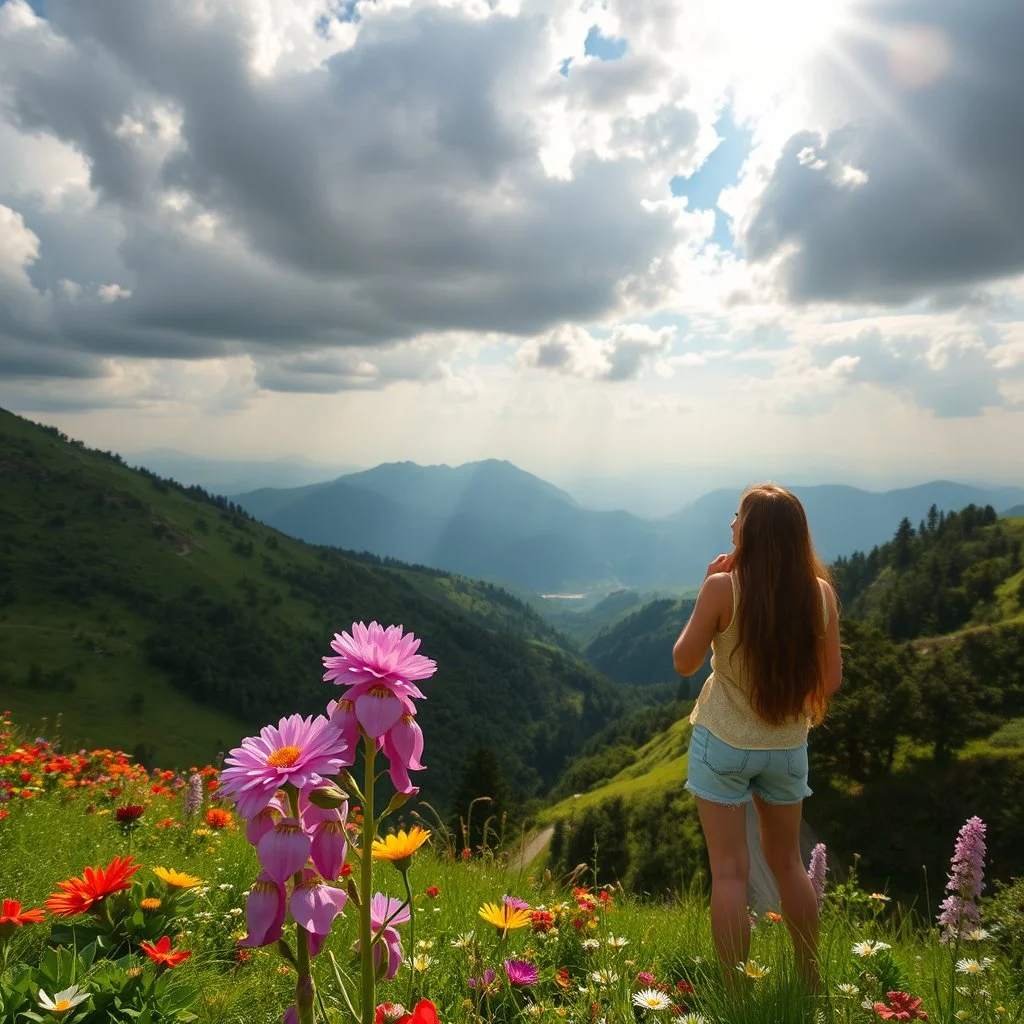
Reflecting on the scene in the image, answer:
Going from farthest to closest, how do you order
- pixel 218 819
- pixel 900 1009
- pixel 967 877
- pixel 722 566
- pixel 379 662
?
pixel 218 819 < pixel 722 566 < pixel 967 877 < pixel 900 1009 < pixel 379 662

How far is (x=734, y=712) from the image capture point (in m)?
3.79

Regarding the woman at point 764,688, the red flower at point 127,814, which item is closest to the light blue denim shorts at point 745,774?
the woman at point 764,688

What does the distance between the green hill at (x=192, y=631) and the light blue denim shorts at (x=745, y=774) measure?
106107 mm

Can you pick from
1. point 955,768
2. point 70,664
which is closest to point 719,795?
point 955,768

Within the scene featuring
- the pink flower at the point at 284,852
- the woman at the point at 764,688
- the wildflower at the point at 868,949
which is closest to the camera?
the pink flower at the point at 284,852

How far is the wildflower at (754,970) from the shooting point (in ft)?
8.73

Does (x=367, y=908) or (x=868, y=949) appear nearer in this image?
(x=367, y=908)

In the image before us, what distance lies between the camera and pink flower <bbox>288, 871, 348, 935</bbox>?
1.40 metres

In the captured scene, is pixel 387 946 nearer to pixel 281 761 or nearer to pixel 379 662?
pixel 281 761

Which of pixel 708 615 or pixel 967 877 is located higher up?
pixel 708 615

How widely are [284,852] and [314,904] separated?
15cm

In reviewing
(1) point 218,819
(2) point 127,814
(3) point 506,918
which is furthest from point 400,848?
(1) point 218,819

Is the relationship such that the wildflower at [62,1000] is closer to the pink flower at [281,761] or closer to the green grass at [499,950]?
the green grass at [499,950]

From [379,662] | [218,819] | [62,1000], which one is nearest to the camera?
[379,662]
